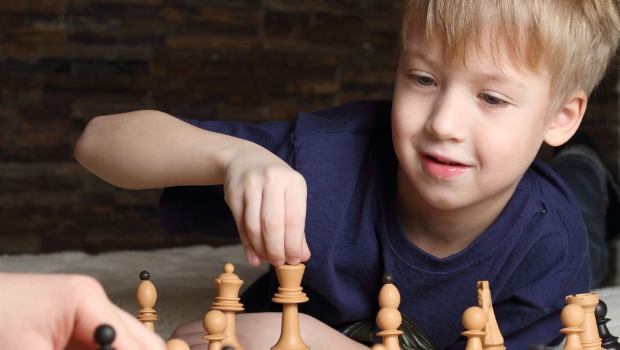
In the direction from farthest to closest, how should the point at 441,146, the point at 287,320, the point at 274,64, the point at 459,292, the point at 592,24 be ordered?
the point at 274,64
the point at 459,292
the point at 592,24
the point at 441,146
the point at 287,320

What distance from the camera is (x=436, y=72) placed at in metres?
1.08

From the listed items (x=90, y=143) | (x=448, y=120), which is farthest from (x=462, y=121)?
(x=90, y=143)

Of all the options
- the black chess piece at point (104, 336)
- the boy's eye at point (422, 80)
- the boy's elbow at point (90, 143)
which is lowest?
the boy's elbow at point (90, 143)

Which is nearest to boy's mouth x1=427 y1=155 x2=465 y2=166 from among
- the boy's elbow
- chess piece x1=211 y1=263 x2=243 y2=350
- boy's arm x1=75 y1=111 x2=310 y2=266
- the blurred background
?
boy's arm x1=75 y1=111 x2=310 y2=266

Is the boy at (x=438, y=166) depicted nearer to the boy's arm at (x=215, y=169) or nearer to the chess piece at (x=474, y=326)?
the boy's arm at (x=215, y=169)

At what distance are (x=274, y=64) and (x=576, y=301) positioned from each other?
6.92 ft

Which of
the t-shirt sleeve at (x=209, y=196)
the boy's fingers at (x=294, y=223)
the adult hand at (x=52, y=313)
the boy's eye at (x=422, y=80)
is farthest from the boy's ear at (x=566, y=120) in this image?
the adult hand at (x=52, y=313)

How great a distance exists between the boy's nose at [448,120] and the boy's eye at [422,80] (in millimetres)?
40

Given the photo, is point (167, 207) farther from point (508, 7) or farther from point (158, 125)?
point (508, 7)

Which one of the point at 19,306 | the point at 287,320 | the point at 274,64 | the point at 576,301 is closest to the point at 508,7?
the point at 576,301

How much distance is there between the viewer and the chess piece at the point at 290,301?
88cm

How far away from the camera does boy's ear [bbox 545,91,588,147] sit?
1.26 meters

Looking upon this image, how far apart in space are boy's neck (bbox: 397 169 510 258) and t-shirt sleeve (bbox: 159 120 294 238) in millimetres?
178

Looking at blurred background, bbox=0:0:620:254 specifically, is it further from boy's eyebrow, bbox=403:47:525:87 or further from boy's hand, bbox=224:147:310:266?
boy's hand, bbox=224:147:310:266
